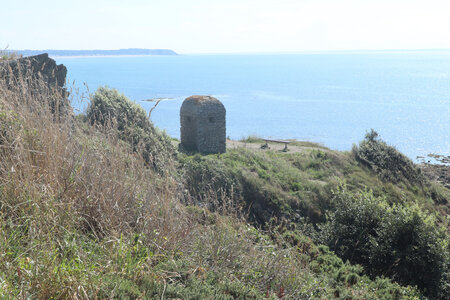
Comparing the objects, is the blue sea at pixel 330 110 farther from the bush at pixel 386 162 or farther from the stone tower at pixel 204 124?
the stone tower at pixel 204 124

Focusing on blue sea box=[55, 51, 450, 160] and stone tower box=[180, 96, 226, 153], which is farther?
blue sea box=[55, 51, 450, 160]

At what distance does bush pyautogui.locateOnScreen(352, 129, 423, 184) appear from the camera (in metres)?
23.9

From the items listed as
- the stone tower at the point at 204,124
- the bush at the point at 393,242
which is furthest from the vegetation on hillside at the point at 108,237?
the stone tower at the point at 204,124

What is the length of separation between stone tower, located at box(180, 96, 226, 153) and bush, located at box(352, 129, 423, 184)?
30.5 ft

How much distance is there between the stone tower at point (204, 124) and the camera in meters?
20.6

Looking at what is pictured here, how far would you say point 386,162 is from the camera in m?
24.7

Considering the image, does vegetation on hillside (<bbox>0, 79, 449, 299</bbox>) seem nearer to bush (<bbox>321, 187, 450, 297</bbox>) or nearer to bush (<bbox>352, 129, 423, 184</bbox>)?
bush (<bbox>321, 187, 450, 297</bbox>)

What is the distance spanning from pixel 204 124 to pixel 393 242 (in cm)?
1196

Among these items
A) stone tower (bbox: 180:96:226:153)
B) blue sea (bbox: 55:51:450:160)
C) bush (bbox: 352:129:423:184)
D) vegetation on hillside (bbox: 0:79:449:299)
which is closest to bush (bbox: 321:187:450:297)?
vegetation on hillside (bbox: 0:79:449:299)

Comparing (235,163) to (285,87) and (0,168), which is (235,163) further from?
(285,87)

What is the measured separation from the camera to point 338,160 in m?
23.4

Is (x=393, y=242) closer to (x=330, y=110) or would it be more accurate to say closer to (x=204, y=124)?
(x=204, y=124)

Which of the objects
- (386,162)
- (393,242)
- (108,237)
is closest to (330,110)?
(386,162)

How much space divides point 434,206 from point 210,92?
8036 centimetres
